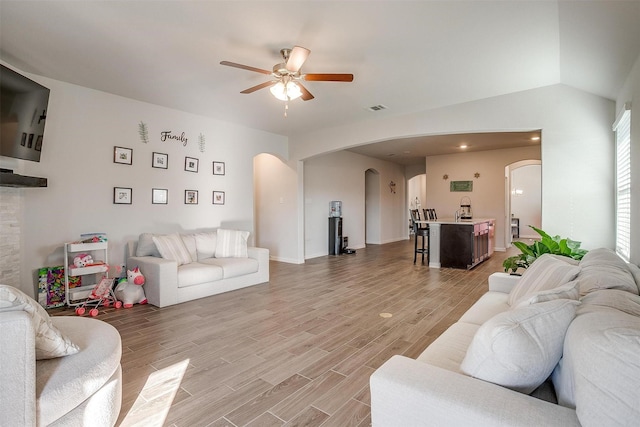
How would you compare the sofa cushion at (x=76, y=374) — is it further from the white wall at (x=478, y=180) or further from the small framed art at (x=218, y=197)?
the white wall at (x=478, y=180)

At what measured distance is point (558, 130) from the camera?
3.86 meters

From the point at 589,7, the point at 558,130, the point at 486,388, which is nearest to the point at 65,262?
the point at 486,388

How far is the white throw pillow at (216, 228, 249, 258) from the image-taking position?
4.82 meters

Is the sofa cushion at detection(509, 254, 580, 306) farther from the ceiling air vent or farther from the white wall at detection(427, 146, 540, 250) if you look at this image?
the white wall at detection(427, 146, 540, 250)

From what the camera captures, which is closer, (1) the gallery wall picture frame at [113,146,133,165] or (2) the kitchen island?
(1) the gallery wall picture frame at [113,146,133,165]

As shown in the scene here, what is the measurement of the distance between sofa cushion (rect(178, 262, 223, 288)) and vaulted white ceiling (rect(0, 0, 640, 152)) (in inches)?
90.6

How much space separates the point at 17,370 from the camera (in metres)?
1.18

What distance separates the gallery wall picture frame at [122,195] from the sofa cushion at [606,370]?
489 cm

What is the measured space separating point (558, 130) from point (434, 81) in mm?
1696

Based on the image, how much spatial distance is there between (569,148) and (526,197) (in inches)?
417

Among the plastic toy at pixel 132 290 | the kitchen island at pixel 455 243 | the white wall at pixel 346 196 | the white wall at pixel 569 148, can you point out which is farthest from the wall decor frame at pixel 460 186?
the plastic toy at pixel 132 290

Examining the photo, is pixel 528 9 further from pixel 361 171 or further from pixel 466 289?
pixel 361 171

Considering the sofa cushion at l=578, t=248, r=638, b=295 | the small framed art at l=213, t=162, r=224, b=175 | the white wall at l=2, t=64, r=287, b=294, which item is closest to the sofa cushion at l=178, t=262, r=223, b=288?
the white wall at l=2, t=64, r=287, b=294

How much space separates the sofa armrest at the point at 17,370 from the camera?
3.79 ft
